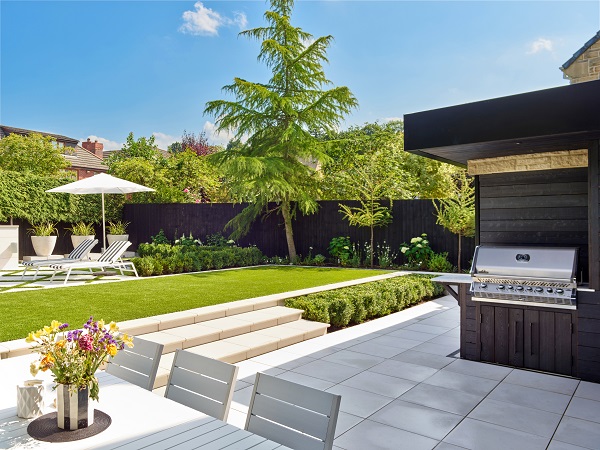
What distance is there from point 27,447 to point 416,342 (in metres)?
5.12

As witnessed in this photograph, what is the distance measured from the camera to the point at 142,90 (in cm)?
3028

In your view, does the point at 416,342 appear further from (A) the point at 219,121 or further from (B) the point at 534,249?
(A) the point at 219,121

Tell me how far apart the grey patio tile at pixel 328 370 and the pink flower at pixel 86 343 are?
10.2ft

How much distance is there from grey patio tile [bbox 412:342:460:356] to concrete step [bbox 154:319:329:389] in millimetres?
1362

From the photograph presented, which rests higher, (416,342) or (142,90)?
(142,90)

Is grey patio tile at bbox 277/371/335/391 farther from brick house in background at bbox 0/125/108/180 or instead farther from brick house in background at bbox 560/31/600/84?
brick house in background at bbox 0/125/108/180

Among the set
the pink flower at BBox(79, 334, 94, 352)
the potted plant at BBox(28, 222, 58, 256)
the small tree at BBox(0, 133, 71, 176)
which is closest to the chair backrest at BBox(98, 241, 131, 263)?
the potted plant at BBox(28, 222, 58, 256)

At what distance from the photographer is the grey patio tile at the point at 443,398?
3979mm

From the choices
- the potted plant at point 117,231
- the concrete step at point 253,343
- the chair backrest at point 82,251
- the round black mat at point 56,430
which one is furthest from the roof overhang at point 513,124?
the potted plant at point 117,231

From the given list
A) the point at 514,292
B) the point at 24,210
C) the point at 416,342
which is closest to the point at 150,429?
the point at 514,292

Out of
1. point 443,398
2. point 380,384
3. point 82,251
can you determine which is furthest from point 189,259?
point 443,398

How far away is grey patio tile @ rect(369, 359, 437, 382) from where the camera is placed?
480 cm

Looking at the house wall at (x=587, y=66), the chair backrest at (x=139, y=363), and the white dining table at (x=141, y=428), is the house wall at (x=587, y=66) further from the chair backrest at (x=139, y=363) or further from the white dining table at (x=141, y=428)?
the white dining table at (x=141, y=428)

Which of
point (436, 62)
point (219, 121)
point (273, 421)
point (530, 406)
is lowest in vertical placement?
point (530, 406)
